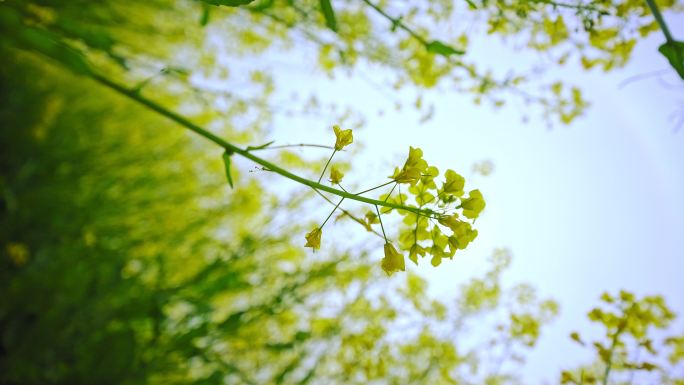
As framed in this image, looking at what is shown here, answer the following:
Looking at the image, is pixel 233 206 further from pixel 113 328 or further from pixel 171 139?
pixel 171 139

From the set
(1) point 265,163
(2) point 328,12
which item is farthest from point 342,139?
(2) point 328,12

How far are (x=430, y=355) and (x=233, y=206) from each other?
A: 154cm

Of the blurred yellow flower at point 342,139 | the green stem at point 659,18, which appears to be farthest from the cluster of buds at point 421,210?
the green stem at point 659,18

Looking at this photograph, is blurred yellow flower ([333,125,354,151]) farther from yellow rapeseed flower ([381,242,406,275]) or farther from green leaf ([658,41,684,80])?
green leaf ([658,41,684,80])

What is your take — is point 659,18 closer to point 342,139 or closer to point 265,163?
point 342,139

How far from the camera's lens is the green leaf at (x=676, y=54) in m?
0.70

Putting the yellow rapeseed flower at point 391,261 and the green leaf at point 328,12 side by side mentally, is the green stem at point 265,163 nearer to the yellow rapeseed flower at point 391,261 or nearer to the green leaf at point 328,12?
the yellow rapeseed flower at point 391,261

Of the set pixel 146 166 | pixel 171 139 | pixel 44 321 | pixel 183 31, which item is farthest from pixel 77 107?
pixel 44 321

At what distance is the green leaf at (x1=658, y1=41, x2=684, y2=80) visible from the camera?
70 cm

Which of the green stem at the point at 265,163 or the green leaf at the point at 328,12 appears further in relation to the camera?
the green leaf at the point at 328,12

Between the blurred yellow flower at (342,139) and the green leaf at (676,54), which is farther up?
the green leaf at (676,54)

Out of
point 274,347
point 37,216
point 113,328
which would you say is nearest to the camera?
point 274,347

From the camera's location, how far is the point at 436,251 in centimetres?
76

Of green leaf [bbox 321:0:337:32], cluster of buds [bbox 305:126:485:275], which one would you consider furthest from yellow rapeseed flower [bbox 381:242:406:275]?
green leaf [bbox 321:0:337:32]
